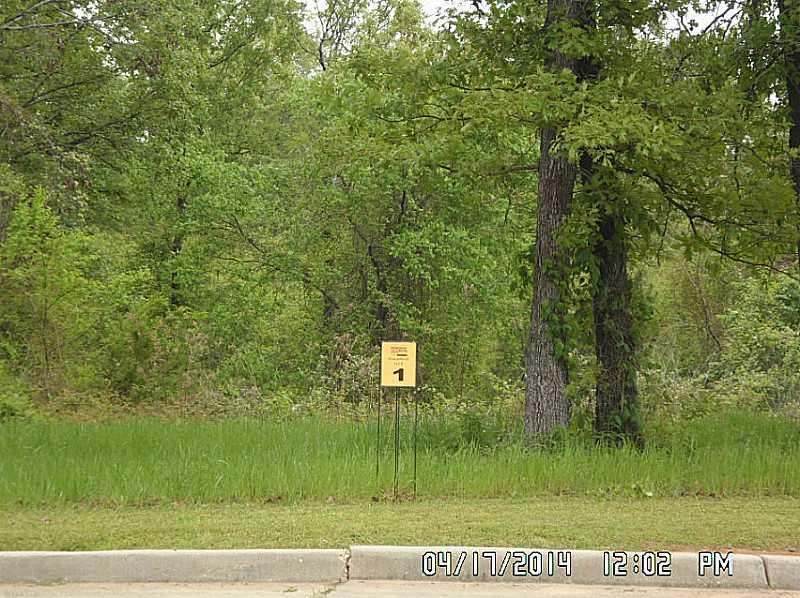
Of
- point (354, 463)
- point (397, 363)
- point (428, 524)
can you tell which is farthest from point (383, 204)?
point (428, 524)

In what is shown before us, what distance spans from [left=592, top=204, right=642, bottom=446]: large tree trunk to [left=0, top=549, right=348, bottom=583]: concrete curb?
667cm

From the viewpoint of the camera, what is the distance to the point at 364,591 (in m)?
7.14

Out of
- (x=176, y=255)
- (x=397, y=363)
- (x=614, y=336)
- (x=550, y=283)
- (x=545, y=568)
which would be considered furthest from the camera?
(x=176, y=255)

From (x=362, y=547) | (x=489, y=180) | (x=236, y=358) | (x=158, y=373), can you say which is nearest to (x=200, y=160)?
(x=236, y=358)

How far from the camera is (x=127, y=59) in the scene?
1750 cm

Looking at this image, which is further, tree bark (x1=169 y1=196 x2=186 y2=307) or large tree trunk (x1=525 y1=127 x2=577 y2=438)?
tree bark (x1=169 y1=196 x2=186 y2=307)

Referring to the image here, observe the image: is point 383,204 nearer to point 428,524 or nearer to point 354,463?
point 354,463

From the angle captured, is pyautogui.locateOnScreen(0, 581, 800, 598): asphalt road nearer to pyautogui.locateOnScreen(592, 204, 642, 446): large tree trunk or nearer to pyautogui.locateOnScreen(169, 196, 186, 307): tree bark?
pyautogui.locateOnScreen(592, 204, 642, 446): large tree trunk

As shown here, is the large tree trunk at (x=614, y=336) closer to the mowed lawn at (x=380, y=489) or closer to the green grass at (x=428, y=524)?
the mowed lawn at (x=380, y=489)

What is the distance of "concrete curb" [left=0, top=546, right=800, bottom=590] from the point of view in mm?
7438

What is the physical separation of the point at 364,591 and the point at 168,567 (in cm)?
151

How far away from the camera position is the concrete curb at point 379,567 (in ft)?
24.4

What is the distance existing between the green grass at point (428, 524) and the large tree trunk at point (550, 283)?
3.04 metres

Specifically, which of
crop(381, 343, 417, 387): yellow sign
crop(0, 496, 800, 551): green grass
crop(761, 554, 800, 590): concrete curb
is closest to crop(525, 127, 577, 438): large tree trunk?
crop(0, 496, 800, 551): green grass
